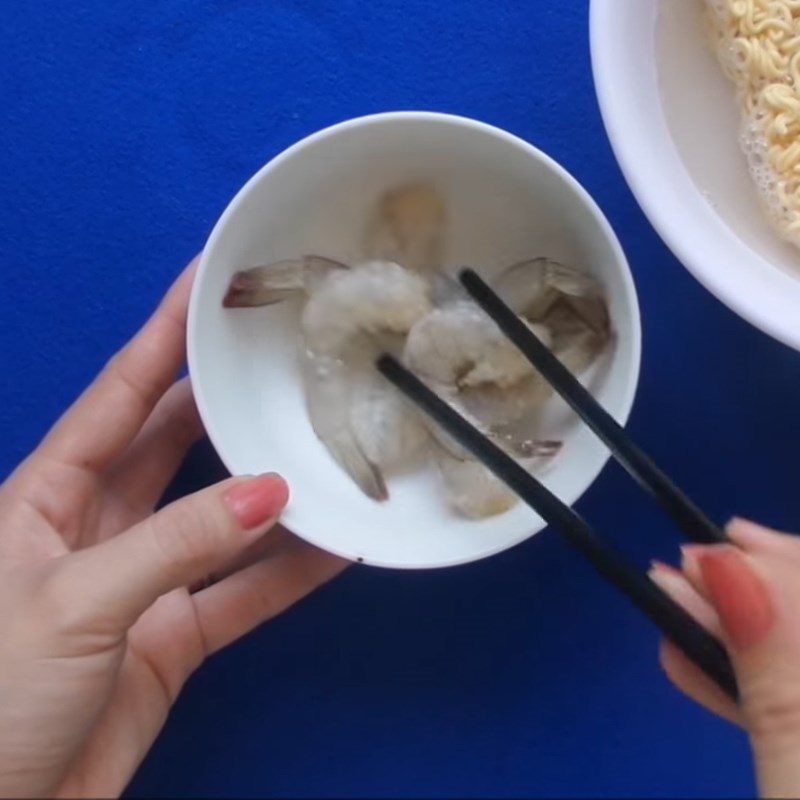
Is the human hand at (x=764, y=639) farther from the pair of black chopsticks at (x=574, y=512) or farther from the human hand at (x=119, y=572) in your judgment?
the human hand at (x=119, y=572)

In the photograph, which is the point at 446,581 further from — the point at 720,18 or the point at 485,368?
the point at 720,18

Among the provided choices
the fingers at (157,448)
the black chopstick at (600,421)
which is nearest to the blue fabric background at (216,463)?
the fingers at (157,448)

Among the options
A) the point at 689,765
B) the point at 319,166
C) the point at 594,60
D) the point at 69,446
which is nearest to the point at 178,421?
the point at 69,446

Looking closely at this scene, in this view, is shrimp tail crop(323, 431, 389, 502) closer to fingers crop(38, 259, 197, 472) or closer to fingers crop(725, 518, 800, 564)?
fingers crop(38, 259, 197, 472)

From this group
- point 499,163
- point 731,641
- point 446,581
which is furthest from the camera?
point 446,581

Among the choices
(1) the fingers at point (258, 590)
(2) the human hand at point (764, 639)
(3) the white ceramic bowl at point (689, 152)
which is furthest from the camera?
(1) the fingers at point (258, 590)

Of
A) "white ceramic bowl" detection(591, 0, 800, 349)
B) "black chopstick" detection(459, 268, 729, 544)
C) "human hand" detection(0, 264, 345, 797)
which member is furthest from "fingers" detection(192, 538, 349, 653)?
"white ceramic bowl" detection(591, 0, 800, 349)
